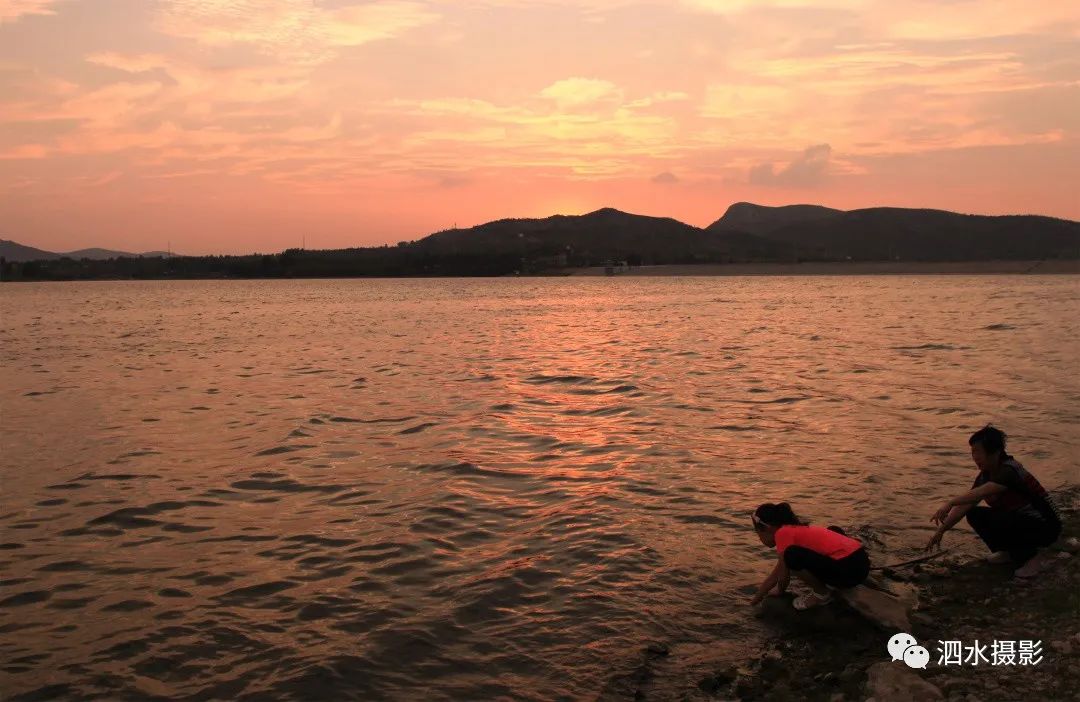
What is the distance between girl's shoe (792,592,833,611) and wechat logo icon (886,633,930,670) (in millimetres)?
957

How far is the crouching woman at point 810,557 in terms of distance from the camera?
789 cm

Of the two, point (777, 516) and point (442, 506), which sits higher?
point (777, 516)

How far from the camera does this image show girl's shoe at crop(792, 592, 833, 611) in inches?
320

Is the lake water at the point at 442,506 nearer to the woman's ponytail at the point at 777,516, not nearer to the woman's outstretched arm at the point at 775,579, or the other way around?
the woman's outstretched arm at the point at 775,579

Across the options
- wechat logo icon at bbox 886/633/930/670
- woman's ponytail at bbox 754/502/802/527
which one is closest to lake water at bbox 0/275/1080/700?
woman's ponytail at bbox 754/502/802/527

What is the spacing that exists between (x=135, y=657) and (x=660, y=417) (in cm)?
1391

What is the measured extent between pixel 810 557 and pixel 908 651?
138cm

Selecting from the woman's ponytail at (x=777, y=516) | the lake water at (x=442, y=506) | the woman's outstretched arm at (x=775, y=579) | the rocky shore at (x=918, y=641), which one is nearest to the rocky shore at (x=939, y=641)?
the rocky shore at (x=918, y=641)

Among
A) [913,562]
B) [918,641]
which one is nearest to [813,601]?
[918,641]

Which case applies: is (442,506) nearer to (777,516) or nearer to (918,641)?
(777,516)

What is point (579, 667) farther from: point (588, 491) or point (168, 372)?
point (168, 372)

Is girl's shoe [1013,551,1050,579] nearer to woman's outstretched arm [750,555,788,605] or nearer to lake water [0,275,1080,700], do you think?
Result: lake water [0,275,1080,700]

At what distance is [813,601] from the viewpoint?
8164 mm

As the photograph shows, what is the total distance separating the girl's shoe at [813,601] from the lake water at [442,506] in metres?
0.55
